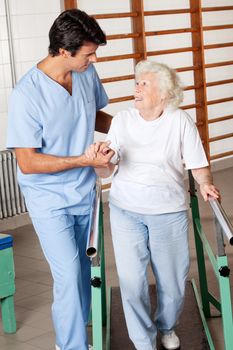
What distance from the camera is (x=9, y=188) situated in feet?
20.7

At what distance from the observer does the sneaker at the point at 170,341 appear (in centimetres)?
336

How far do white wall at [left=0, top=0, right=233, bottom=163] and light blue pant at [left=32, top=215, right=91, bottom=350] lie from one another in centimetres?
336

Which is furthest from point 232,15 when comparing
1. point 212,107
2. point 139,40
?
point 139,40

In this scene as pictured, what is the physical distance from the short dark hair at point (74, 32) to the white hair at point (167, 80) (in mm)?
235

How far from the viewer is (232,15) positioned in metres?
8.90

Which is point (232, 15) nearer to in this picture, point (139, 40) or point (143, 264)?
point (139, 40)

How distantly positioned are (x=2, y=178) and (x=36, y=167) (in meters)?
3.29

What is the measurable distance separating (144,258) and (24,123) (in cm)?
75

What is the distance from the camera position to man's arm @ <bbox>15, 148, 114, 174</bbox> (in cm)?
294

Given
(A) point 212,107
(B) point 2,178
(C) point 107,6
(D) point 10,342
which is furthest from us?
(A) point 212,107

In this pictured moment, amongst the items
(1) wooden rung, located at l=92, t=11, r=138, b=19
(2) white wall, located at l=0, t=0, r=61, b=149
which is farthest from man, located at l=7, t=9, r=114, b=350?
(1) wooden rung, located at l=92, t=11, r=138, b=19

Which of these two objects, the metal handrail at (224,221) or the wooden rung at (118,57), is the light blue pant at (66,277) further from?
the wooden rung at (118,57)

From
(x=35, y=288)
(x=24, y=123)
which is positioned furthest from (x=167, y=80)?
(x=35, y=288)

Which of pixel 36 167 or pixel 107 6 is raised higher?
pixel 107 6
